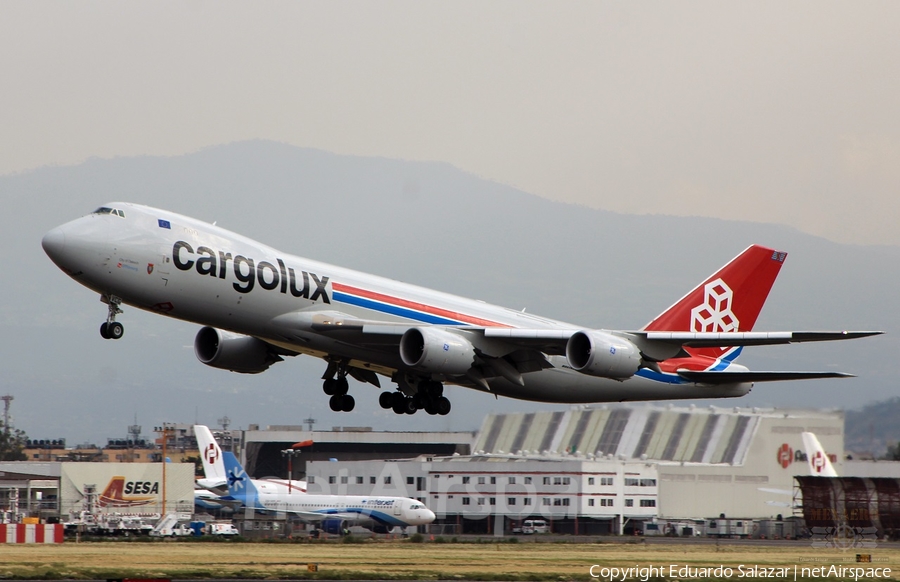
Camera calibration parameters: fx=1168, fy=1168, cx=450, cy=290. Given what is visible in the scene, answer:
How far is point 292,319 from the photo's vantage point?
1288 inches

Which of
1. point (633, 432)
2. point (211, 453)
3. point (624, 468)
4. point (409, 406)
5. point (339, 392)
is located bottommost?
point (624, 468)

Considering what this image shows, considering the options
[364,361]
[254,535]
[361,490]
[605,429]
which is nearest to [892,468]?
[605,429]

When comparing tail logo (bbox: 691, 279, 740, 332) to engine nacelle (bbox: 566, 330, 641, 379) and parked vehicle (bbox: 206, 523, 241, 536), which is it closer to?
engine nacelle (bbox: 566, 330, 641, 379)

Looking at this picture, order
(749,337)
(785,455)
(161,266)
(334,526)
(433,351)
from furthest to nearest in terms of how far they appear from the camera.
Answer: (785,455), (334,526), (749,337), (433,351), (161,266)

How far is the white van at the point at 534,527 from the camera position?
220 feet

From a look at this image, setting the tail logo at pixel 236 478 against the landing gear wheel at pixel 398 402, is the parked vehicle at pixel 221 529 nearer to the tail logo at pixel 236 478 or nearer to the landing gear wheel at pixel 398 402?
the tail logo at pixel 236 478

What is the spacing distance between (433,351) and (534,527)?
36981mm

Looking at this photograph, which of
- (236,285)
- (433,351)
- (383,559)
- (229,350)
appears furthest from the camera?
(383,559)

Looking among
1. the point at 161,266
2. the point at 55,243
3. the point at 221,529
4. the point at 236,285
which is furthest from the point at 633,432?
the point at 55,243

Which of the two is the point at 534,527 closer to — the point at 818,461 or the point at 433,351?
the point at 818,461

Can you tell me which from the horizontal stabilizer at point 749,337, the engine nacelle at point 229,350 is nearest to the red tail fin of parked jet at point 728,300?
the horizontal stabilizer at point 749,337

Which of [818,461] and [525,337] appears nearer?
[525,337]

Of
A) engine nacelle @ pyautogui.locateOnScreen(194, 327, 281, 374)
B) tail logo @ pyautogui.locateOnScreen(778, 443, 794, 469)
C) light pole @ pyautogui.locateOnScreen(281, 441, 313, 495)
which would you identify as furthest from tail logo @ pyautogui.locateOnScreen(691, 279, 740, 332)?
light pole @ pyautogui.locateOnScreen(281, 441, 313, 495)

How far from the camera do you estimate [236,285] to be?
31.8m
